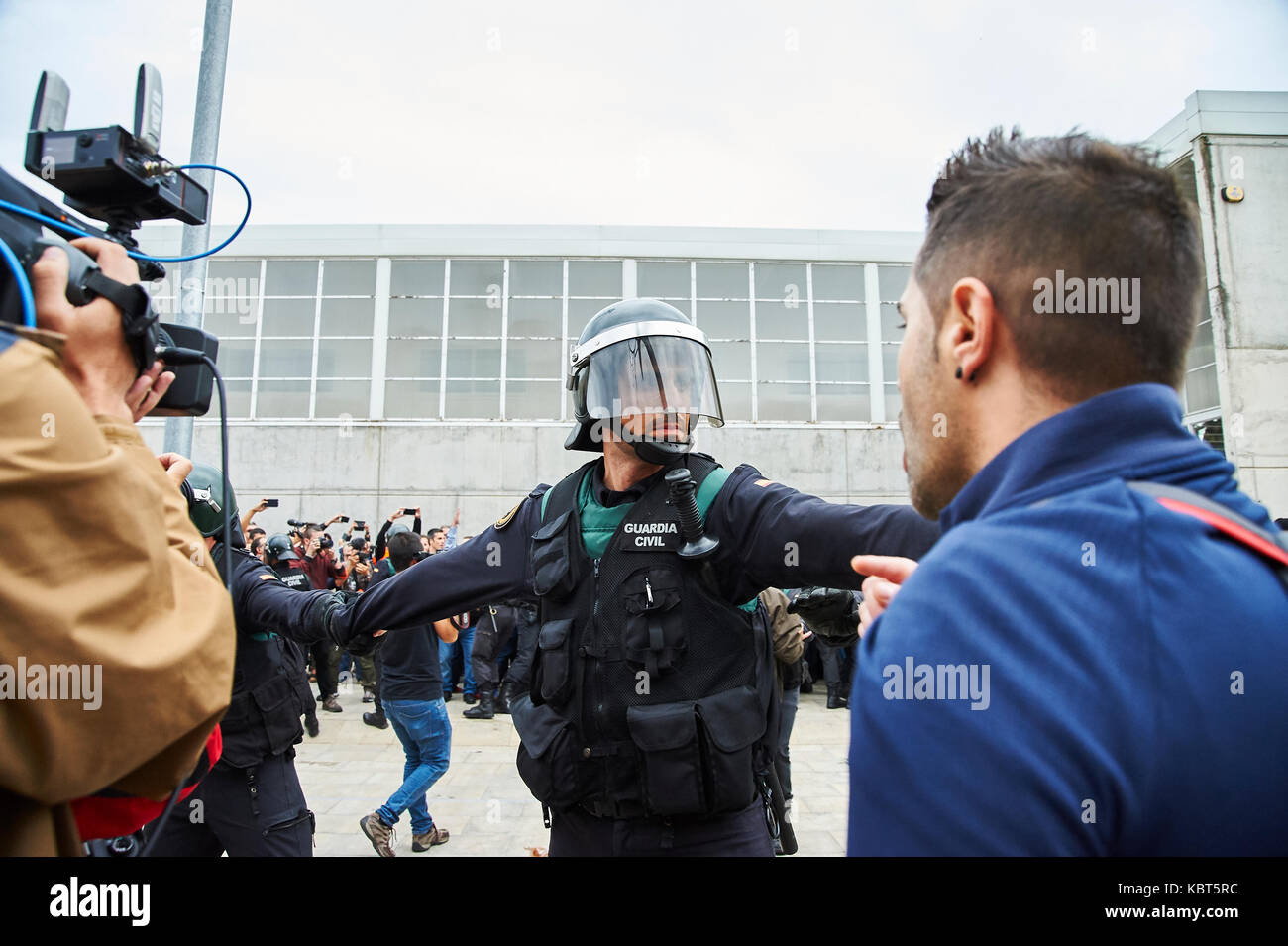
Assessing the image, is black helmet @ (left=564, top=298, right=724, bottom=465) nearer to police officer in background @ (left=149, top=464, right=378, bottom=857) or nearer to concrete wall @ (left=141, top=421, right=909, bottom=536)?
police officer in background @ (left=149, top=464, right=378, bottom=857)

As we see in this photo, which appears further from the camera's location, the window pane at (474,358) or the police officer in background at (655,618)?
the window pane at (474,358)

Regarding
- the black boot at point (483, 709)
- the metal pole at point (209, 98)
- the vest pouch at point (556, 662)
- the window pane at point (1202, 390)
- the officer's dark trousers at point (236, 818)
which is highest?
the window pane at point (1202, 390)

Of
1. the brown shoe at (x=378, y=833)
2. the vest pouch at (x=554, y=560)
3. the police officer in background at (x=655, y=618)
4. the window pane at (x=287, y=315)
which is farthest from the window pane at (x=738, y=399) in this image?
the vest pouch at (x=554, y=560)

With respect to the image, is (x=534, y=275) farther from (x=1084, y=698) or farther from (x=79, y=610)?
(x=1084, y=698)

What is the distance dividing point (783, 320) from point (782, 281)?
41.1 inches

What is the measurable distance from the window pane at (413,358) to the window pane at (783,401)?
8.17 m

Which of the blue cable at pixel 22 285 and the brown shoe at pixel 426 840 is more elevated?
the blue cable at pixel 22 285

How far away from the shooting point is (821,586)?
2.25 meters

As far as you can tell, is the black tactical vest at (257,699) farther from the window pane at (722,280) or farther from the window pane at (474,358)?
the window pane at (722,280)

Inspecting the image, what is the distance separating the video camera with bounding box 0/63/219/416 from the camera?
1.33 metres

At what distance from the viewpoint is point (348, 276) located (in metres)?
18.2

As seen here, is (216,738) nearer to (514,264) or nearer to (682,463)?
(682,463)

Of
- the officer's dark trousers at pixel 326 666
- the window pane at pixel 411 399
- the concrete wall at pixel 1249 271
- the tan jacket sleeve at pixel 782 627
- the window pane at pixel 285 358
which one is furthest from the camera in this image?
the window pane at pixel 285 358

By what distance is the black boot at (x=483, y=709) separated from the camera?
991 cm
